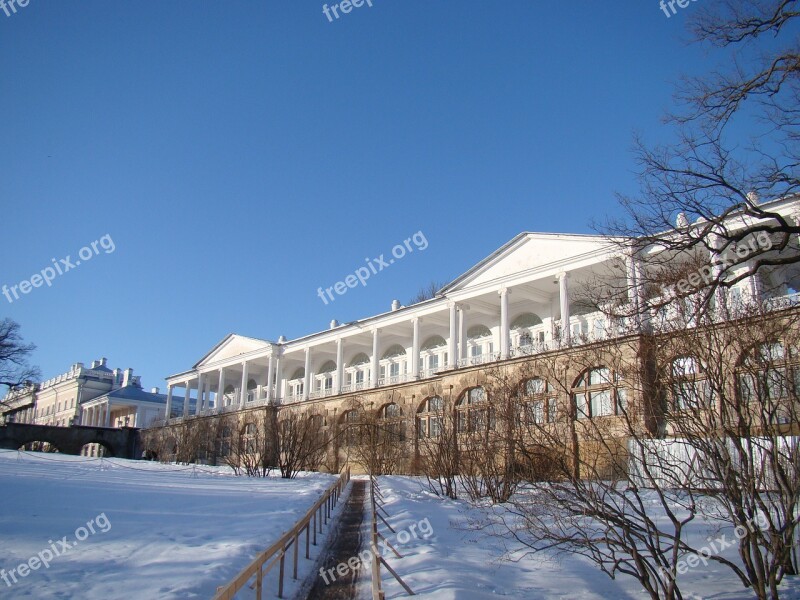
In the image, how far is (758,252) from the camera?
389 inches

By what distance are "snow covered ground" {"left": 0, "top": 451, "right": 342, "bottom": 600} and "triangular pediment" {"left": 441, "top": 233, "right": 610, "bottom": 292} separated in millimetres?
23492

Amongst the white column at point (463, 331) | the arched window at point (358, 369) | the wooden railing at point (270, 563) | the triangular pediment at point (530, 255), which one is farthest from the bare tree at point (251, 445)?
the wooden railing at point (270, 563)

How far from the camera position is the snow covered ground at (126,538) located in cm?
928

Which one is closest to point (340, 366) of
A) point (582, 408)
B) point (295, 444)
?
point (295, 444)

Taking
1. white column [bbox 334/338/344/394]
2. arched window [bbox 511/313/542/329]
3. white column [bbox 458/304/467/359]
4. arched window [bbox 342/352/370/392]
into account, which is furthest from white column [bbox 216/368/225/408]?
arched window [bbox 511/313/542/329]

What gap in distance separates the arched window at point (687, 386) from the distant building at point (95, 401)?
81.5 m

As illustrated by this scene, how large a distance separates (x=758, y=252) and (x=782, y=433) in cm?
276

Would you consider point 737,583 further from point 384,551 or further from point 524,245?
point 524,245

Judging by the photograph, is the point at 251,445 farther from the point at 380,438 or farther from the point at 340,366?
the point at 340,366

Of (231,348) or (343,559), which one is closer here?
(343,559)

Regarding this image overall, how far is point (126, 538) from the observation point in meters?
12.4

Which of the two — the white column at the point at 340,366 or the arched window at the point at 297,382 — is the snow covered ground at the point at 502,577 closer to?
the white column at the point at 340,366

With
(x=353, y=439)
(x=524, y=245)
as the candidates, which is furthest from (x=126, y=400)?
(x=524, y=245)

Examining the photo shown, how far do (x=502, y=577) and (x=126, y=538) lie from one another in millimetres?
7238
